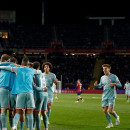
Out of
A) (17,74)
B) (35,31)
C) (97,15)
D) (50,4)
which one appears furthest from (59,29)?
(17,74)

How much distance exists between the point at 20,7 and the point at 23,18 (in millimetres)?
2972

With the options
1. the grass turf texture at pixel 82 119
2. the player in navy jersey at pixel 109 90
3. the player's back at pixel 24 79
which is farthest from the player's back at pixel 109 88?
the player's back at pixel 24 79

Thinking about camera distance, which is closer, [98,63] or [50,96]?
[50,96]

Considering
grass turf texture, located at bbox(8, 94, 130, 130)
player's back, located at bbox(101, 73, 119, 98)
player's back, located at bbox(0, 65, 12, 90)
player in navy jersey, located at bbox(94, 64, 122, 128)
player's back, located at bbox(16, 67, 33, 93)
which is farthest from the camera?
player's back, located at bbox(101, 73, 119, 98)

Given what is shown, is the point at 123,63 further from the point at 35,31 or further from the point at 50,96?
the point at 50,96

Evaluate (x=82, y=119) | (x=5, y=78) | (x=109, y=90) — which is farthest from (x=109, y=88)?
(x=5, y=78)

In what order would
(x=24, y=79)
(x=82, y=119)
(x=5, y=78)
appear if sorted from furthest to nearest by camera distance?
(x=82, y=119), (x=5, y=78), (x=24, y=79)

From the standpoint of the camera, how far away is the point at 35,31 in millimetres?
69000

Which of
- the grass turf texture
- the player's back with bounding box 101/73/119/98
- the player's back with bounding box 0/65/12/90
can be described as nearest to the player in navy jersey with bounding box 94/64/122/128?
the player's back with bounding box 101/73/119/98

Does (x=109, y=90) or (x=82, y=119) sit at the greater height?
(x=109, y=90)

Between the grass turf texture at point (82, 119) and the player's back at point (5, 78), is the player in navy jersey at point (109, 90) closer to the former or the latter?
the grass turf texture at point (82, 119)

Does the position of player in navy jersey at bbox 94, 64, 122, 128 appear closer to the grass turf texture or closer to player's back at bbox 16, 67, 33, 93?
the grass turf texture

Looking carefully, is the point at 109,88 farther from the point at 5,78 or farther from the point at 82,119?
the point at 5,78

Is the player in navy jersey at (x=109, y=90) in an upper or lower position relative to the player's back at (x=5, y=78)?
lower
